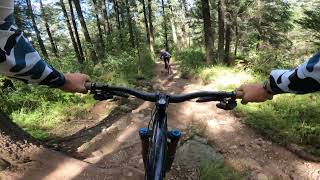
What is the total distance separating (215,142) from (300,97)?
4601 mm

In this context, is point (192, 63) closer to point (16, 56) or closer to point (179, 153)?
point (179, 153)

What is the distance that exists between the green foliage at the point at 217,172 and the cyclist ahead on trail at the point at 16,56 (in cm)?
344

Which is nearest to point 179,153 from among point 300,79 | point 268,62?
point 300,79

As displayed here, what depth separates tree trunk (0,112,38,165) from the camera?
4957mm

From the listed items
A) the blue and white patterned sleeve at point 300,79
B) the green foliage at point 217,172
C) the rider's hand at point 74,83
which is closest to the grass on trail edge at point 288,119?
the green foliage at point 217,172

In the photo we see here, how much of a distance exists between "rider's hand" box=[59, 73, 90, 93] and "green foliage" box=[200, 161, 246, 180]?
297 cm

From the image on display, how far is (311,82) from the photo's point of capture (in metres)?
2.17

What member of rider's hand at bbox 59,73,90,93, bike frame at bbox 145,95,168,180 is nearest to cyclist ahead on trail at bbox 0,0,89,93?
rider's hand at bbox 59,73,90,93

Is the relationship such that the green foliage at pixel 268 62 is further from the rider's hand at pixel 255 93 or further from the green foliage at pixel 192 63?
the rider's hand at pixel 255 93

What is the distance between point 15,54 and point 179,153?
4.56m

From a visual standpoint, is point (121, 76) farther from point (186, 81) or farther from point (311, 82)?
point (311, 82)

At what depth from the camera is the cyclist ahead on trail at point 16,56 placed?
188 cm

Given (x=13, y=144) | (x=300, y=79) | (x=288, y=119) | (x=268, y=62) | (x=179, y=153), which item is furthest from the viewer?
(x=268, y=62)

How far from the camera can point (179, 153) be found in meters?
6.23
